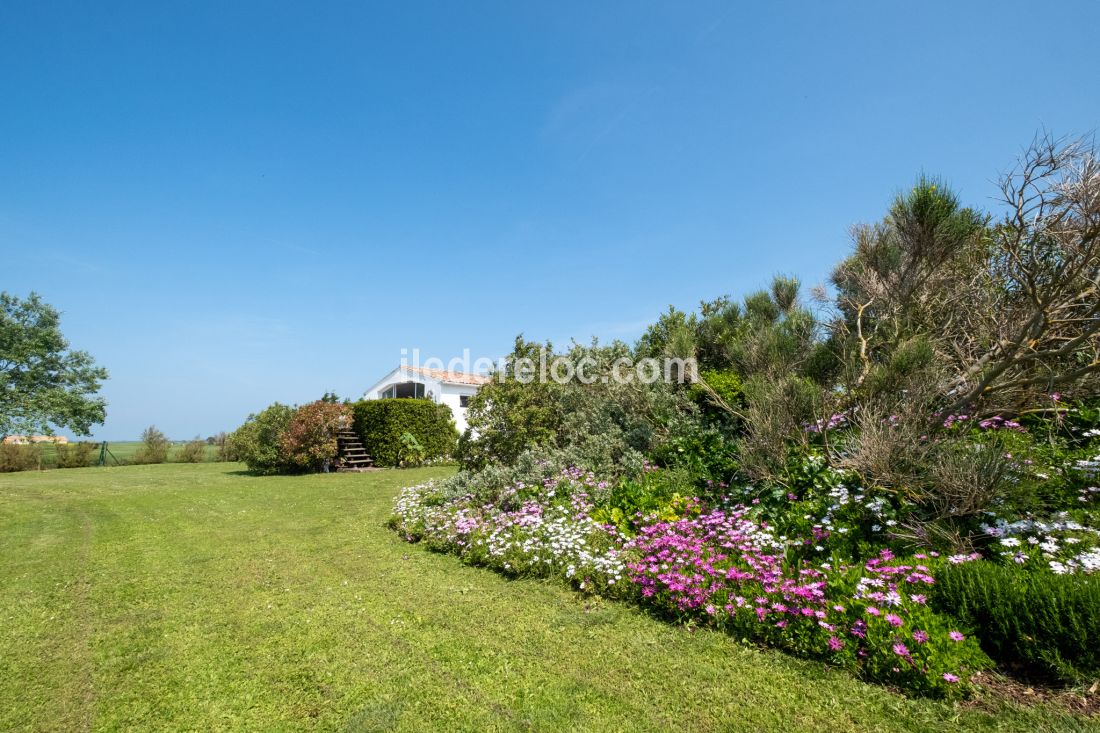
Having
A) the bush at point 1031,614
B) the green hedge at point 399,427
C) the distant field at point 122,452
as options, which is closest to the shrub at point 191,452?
the distant field at point 122,452

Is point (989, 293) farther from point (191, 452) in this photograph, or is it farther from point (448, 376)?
point (191, 452)

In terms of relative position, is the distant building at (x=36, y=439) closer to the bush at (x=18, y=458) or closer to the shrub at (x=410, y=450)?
the bush at (x=18, y=458)

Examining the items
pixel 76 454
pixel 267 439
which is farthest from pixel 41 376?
pixel 267 439

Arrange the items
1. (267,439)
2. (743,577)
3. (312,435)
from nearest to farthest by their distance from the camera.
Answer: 1. (743,577)
2. (312,435)
3. (267,439)

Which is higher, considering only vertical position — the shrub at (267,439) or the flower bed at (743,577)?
the shrub at (267,439)

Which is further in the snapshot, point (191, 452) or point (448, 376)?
point (448, 376)

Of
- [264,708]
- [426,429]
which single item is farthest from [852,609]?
[426,429]

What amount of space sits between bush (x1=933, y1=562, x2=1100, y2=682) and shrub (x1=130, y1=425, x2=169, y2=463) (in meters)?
26.7

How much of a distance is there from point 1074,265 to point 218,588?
8904 mm

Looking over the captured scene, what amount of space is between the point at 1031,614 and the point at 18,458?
27.7m

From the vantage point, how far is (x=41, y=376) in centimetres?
2581

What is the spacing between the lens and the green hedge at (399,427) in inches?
673

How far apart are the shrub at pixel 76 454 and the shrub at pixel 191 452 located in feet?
9.61

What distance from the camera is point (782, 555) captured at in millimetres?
4613
